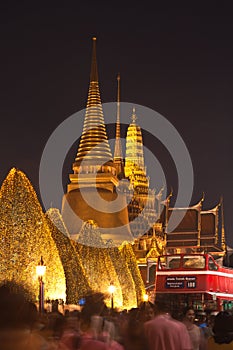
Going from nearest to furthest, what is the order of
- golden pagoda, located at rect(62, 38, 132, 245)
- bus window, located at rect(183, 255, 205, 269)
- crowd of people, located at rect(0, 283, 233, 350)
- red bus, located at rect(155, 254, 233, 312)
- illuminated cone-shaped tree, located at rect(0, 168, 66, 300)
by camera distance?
1. crowd of people, located at rect(0, 283, 233, 350)
2. red bus, located at rect(155, 254, 233, 312)
3. bus window, located at rect(183, 255, 205, 269)
4. illuminated cone-shaped tree, located at rect(0, 168, 66, 300)
5. golden pagoda, located at rect(62, 38, 132, 245)

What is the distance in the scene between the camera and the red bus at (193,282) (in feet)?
79.9

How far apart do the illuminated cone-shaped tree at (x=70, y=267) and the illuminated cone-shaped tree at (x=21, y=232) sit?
14.7 ft

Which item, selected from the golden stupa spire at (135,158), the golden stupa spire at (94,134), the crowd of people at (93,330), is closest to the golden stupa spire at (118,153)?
the golden stupa spire at (135,158)

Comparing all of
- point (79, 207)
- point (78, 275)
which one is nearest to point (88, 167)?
point (79, 207)

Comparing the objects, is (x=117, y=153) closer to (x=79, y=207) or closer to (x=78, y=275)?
(x=79, y=207)

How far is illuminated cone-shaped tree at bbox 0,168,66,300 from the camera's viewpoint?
28.8 m

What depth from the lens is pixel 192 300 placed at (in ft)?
79.6

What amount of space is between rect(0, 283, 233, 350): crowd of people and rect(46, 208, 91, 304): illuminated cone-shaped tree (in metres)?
23.1

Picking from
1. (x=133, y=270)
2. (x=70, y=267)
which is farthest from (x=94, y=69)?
(x=70, y=267)

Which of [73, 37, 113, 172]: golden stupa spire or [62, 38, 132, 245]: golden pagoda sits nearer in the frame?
[62, 38, 132, 245]: golden pagoda

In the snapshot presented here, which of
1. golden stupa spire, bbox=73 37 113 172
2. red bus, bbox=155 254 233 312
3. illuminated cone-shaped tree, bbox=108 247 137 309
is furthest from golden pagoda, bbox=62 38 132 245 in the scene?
red bus, bbox=155 254 233 312

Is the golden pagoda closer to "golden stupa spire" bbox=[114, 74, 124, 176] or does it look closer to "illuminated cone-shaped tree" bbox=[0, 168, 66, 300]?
"golden stupa spire" bbox=[114, 74, 124, 176]

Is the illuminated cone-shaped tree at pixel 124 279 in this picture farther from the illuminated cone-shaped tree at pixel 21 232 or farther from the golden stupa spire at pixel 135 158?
the golden stupa spire at pixel 135 158

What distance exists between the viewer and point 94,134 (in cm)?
11344
